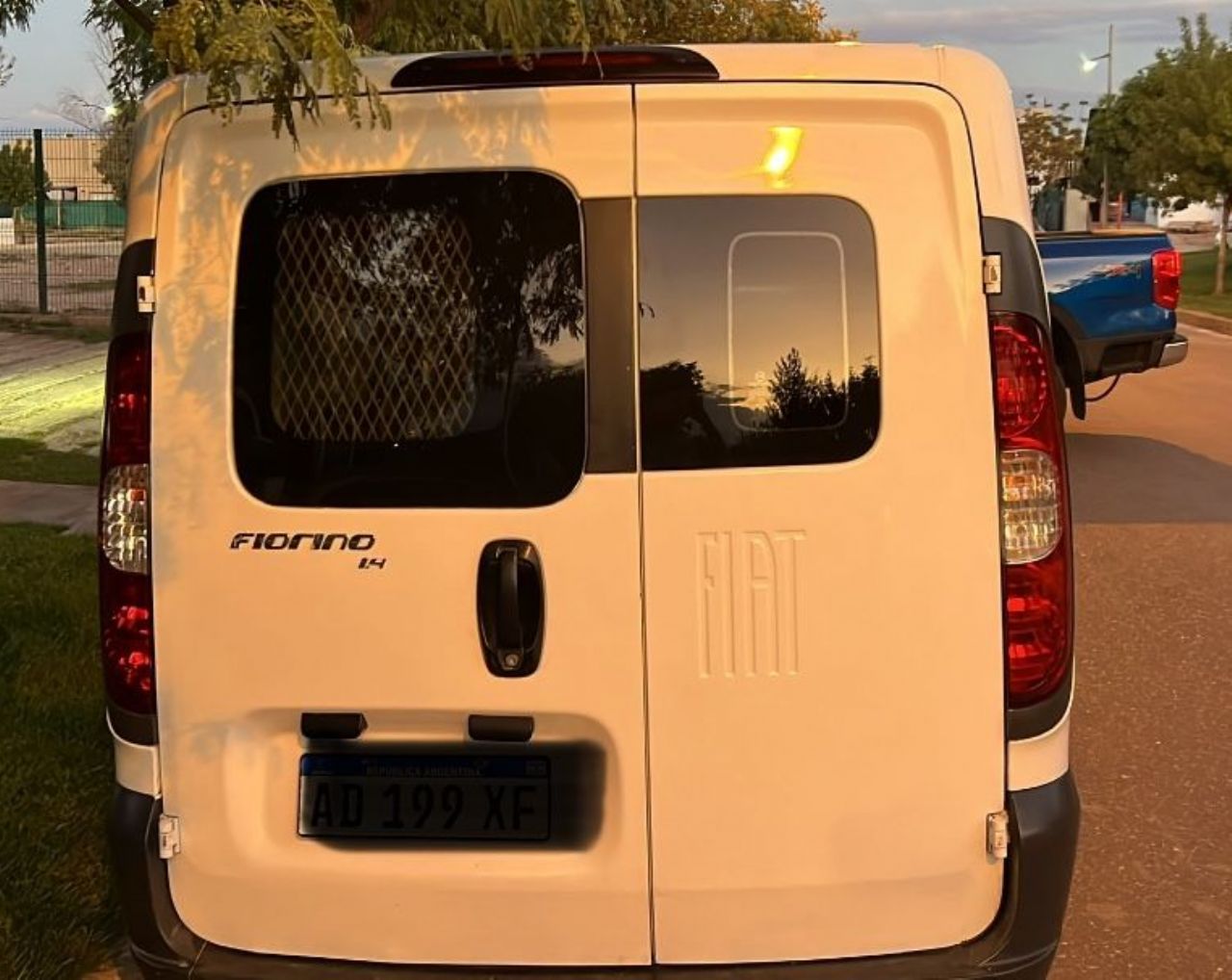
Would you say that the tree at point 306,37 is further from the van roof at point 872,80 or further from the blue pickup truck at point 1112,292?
the blue pickup truck at point 1112,292

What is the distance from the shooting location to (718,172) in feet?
8.54

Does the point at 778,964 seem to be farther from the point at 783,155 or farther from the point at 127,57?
the point at 127,57

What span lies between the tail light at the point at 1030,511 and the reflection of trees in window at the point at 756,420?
26 centimetres

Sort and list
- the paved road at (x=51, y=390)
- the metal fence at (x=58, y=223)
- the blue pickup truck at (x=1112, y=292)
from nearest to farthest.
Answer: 1. the blue pickup truck at (x=1112, y=292)
2. the paved road at (x=51, y=390)
3. the metal fence at (x=58, y=223)

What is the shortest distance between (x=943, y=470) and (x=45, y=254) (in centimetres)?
2019

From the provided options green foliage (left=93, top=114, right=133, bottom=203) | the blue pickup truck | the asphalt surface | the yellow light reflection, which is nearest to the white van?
the yellow light reflection

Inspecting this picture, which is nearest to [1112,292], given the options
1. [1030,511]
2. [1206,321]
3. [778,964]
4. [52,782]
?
[52,782]

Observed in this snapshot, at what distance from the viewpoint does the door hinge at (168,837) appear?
280 centimetres

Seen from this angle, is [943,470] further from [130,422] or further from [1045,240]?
[1045,240]

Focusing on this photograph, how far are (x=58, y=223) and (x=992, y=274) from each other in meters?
20.5

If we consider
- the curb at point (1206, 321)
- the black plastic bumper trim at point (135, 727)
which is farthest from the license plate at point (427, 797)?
the curb at point (1206, 321)

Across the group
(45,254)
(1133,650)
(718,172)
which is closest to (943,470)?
(718,172)

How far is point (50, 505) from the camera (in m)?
9.23

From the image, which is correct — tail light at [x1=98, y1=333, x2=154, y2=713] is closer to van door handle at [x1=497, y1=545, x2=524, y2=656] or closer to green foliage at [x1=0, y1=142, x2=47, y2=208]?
van door handle at [x1=497, y1=545, x2=524, y2=656]
